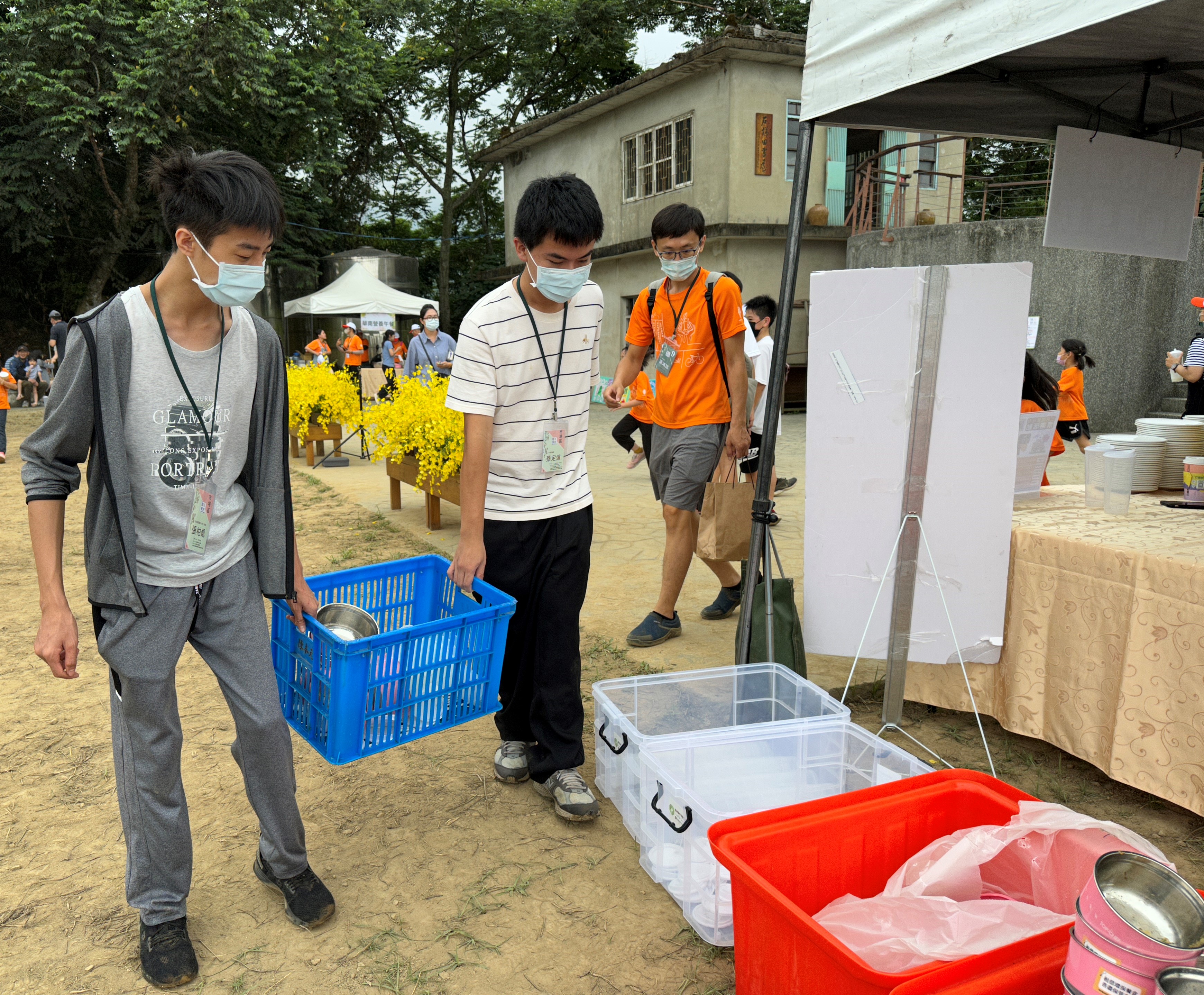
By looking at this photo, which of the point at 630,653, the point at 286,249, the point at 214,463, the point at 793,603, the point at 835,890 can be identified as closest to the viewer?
the point at 835,890

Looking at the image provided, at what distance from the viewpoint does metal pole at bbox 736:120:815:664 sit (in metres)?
3.09

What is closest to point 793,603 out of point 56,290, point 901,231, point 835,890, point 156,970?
point 835,890

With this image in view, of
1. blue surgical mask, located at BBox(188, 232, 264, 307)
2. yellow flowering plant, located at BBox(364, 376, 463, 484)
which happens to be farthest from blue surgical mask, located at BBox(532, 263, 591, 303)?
yellow flowering plant, located at BBox(364, 376, 463, 484)

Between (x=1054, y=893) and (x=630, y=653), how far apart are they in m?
2.61

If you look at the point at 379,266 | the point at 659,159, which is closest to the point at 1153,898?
the point at 659,159

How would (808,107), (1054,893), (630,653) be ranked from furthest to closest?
(630,653)
(808,107)
(1054,893)

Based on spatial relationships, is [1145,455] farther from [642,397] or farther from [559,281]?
[642,397]

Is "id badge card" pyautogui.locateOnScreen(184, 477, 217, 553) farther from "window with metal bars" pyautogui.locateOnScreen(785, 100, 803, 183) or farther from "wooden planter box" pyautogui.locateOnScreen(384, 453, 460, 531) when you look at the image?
"window with metal bars" pyautogui.locateOnScreen(785, 100, 803, 183)

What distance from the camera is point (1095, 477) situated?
340 cm

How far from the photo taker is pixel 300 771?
3.14 metres

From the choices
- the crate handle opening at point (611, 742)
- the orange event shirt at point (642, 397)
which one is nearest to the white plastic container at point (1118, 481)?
the crate handle opening at point (611, 742)

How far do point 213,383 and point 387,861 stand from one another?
1464mm

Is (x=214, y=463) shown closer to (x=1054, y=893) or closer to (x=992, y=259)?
(x=1054, y=893)

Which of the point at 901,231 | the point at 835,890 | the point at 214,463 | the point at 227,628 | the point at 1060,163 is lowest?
the point at 835,890
